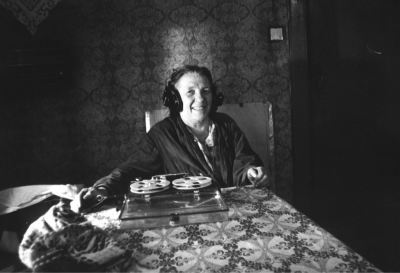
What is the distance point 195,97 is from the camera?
213 cm

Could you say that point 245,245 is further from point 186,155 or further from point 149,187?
point 186,155

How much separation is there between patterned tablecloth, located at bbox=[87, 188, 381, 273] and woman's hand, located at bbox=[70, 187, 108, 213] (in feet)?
0.40

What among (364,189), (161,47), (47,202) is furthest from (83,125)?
(364,189)

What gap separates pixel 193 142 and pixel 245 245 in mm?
1210

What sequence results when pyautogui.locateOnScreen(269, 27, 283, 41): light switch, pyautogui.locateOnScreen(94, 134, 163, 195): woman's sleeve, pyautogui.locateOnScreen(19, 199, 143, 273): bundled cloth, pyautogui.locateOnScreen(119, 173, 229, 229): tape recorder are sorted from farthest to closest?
pyautogui.locateOnScreen(269, 27, 283, 41): light switch
pyautogui.locateOnScreen(94, 134, 163, 195): woman's sleeve
pyautogui.locateOnScreen(119, 173, 229, 229): tape recorder
pyautogui.locateOnScreen(19, 199, 143, 273): bundled cloth

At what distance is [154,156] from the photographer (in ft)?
6.95

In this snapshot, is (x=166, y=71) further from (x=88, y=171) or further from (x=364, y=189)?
(x=364, y=189)

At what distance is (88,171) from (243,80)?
5.82ft

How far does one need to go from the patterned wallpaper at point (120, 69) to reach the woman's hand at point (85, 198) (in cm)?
158

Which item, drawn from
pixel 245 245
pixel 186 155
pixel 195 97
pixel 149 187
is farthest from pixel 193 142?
pixel 245 245

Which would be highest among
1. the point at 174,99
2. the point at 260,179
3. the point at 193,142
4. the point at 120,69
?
the point at 120,69

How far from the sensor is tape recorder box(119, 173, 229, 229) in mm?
1104

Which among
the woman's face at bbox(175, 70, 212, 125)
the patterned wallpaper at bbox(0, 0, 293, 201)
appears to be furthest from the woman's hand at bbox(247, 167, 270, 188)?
the patterned wallpaper at bbox(0, 0, 293, 201)

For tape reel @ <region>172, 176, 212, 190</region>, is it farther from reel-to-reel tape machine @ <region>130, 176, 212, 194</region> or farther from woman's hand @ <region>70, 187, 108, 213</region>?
woman's hand @ <region>70, 187, 108, 213</region>
